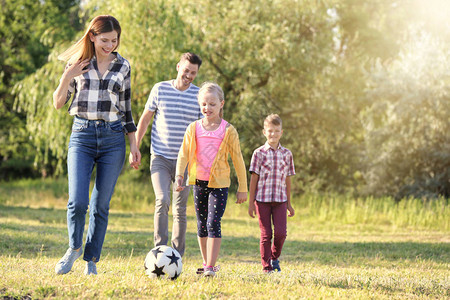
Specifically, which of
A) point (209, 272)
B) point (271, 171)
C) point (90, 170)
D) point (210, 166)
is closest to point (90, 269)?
point (90, 170)

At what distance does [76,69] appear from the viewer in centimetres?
489

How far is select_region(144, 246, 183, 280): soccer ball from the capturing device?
16.2ft

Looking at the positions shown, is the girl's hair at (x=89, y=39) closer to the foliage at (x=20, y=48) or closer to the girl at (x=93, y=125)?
the girl at (x=93, y=125)

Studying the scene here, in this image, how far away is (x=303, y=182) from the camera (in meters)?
19.9

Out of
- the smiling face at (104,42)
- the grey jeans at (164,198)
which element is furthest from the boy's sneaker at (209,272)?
the smiling face at (104,42)

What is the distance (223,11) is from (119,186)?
248 inches

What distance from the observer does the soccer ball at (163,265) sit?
494cm

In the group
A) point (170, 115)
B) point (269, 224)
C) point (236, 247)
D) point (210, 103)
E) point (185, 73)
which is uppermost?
point (185, 73)

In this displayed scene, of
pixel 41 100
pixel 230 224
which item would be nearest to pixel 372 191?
pixel 230 224

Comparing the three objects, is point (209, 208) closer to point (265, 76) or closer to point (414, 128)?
point (414, 128)

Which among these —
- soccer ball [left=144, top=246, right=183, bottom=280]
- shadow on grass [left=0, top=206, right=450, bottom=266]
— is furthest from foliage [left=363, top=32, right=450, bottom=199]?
soccer ball [left=144, top=246, right=183, bottom=280]

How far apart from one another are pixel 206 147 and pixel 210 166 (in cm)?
18

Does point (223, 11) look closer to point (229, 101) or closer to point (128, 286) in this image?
point (229, 101)

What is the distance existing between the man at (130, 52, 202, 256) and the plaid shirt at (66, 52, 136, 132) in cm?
86
